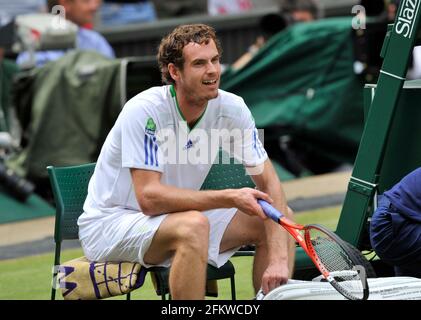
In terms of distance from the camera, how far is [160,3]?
15.7m

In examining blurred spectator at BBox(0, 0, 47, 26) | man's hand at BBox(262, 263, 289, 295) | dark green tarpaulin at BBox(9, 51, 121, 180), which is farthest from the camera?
blurred spectator at BBox(0, 0, 47, 26)

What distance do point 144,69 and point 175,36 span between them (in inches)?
182

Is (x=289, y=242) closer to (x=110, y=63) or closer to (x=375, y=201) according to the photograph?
(x=375, y=201)

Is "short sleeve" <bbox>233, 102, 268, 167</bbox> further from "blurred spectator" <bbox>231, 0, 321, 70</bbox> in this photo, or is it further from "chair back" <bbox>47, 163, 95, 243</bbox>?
"blurred spectator" <bbox>231, 0, 321, 70</bbox>

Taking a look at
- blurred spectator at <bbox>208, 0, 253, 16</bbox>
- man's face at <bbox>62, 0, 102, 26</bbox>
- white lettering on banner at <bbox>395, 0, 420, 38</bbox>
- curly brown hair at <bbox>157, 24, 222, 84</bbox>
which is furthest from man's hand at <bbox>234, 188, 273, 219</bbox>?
blurred spectator at <bbox>208, 0, 253, 16</bbox>

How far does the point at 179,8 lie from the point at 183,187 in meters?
9.81

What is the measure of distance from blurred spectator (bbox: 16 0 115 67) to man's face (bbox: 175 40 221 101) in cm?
498

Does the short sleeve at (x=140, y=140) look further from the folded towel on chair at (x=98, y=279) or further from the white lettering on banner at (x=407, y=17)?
the white lettering on banner at (x=407, y=17)

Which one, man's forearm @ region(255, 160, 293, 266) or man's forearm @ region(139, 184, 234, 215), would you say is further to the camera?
man's forearm @ region(255, 160, 293, 266)

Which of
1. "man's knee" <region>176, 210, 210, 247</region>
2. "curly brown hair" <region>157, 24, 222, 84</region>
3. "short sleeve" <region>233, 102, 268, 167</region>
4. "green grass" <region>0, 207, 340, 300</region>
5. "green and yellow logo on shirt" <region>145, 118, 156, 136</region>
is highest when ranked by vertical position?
"curly brown hair" <region>157, 24, 222, 84</region>

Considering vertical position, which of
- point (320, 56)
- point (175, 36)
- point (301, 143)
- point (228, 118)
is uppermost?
point (175, 36)

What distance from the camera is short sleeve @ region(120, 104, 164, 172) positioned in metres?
5.71

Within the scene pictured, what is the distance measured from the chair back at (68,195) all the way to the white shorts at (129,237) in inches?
9.9
